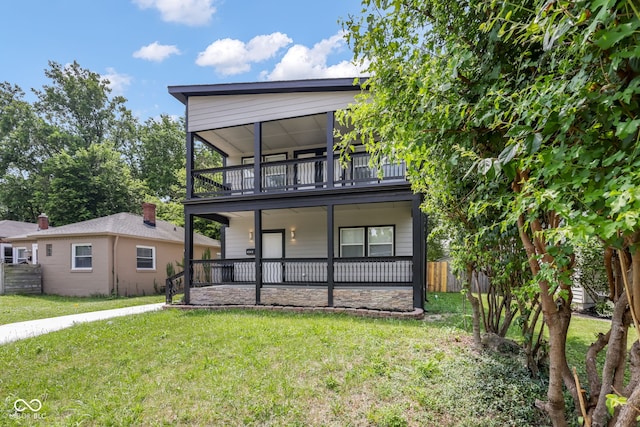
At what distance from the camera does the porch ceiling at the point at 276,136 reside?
9.97 meters

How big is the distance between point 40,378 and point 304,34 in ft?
41.6

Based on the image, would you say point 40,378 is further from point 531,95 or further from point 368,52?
point 531,95

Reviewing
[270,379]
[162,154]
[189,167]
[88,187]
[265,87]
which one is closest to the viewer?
[270,379]

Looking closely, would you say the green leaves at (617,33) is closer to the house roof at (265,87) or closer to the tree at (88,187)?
the house roof at (265,87)

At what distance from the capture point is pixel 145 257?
49.8 ft

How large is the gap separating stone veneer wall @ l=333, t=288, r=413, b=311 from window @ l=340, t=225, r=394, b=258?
232 centimetres

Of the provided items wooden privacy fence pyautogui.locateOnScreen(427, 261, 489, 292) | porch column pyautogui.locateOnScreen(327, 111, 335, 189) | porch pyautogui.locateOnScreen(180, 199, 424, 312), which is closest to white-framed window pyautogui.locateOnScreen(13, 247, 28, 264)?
porch pyautogui.locateOnScreen(180, 199, 424, 312)

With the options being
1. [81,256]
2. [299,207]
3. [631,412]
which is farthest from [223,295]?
[631,412]

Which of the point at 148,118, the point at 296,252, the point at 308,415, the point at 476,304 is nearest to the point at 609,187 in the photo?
the point at 308,415

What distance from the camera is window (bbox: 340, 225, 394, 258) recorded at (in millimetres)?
10633

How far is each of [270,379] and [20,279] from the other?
16.2 meters

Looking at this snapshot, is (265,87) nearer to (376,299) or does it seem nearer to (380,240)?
(380,240)

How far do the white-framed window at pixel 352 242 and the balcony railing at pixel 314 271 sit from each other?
978 mm

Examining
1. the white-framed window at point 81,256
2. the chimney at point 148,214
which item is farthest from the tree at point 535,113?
the chimney at point 148,214
